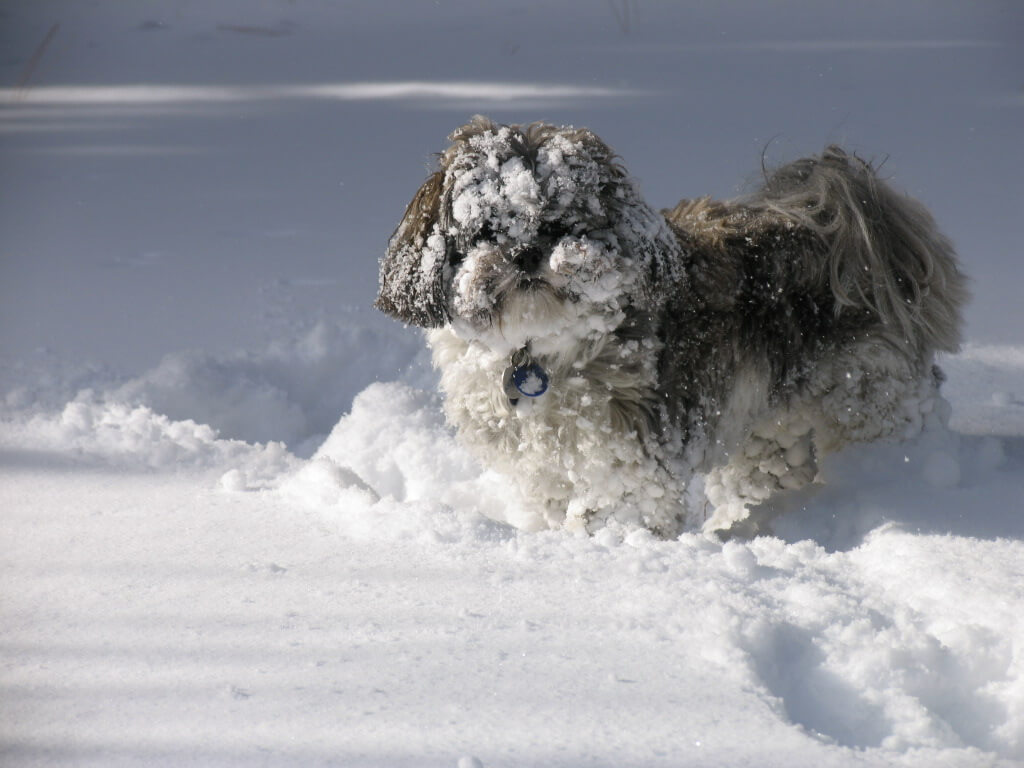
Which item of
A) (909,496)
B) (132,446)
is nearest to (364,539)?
(132,446)

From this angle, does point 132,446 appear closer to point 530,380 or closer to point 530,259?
point 530,380

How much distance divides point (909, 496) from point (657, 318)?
0.92 meters

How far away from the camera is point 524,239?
8.16 feet

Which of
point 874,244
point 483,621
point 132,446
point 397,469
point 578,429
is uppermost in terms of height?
point 874,244

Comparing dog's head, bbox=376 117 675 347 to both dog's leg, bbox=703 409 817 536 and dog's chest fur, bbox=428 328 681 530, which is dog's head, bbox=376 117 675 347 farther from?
dog's leg, bbox=703 409 817 536

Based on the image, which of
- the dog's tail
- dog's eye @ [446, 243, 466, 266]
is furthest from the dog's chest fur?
the dog's tail

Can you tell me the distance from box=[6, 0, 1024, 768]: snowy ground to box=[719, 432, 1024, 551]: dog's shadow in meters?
0.01

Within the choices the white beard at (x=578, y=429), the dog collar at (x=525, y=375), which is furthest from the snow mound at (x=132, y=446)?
the dog collar at (x=525, y=375)

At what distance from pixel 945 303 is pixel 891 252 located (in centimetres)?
29

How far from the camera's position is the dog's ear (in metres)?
2.62

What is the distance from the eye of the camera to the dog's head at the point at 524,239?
250 cm

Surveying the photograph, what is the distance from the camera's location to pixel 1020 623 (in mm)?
1937

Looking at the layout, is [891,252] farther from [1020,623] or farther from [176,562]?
[176,562]

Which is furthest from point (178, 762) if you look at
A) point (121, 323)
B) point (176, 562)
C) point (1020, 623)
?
point (121, 323)
